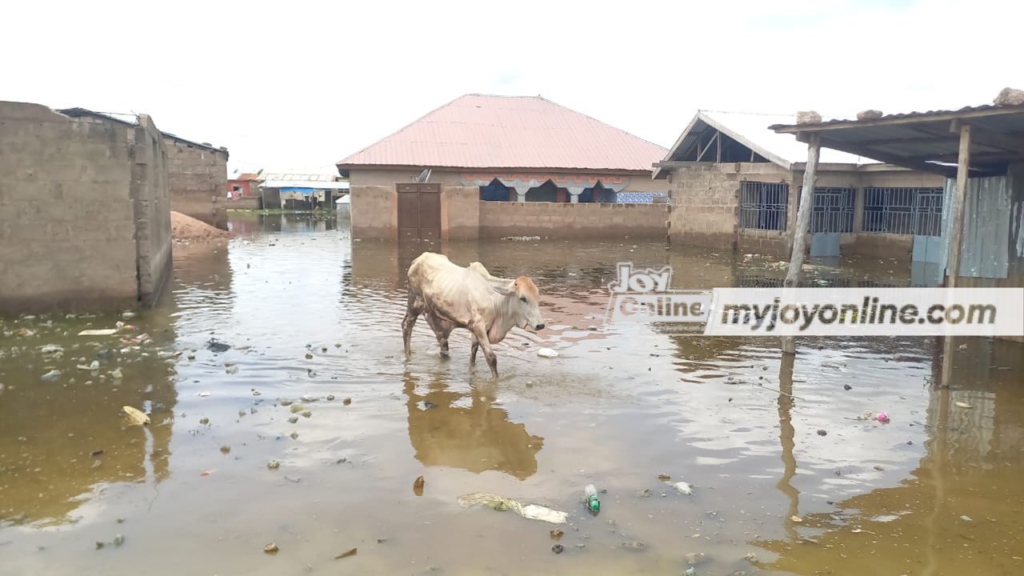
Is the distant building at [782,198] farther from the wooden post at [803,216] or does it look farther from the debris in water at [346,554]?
the debris in water at [346,554]

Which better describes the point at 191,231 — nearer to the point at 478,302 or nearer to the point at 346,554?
the point at 478,302

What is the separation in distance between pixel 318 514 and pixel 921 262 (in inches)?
735

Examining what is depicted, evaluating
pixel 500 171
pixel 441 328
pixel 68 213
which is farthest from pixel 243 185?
pixel 441 328

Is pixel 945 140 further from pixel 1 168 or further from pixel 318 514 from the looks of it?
pixel 1 168

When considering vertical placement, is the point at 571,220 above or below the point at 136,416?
above

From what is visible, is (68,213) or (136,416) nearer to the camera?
(136,416)

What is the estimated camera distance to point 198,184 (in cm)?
2908

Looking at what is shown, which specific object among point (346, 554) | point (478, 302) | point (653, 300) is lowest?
point (346, 554)

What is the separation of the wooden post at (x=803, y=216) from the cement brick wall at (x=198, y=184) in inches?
1004

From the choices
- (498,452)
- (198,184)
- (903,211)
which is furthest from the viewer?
(198,184)

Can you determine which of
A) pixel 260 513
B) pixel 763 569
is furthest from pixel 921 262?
pixel 260 513

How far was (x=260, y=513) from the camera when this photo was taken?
15.9 feet

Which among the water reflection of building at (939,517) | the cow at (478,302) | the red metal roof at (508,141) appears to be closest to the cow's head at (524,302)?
the cow at (478,302)

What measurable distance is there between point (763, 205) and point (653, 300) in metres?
9.56
